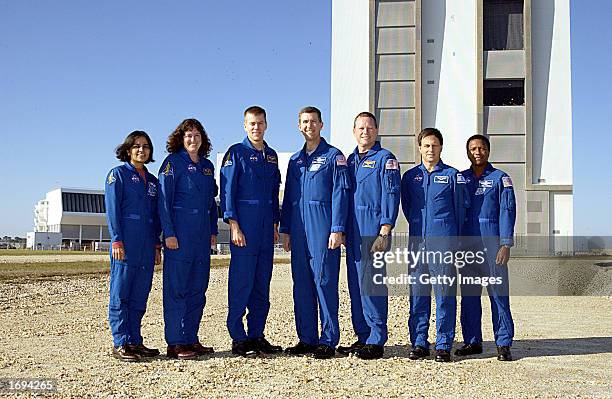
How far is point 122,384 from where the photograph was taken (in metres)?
4.75

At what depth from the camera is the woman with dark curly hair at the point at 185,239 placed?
18.8ft

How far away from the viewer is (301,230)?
5.85 m

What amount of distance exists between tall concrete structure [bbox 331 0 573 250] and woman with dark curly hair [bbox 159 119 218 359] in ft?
85.7

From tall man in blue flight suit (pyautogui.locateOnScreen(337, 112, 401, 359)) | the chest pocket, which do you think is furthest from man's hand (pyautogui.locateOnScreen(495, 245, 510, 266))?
the chest pocket

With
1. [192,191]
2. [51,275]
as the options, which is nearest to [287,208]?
[192,191]

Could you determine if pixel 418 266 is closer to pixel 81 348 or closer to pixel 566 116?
pixel 81 348

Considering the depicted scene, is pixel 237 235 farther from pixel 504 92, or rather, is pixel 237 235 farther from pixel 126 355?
pixel 504 92

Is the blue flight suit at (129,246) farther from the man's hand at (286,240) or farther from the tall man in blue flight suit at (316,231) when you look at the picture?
the tall man in blue flight suit at (316,231)

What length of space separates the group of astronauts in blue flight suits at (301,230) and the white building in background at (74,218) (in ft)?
204

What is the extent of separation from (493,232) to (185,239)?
2.78 meters

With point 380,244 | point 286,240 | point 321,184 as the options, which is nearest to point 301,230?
point 286,240

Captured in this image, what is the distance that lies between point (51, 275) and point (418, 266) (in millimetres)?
15451

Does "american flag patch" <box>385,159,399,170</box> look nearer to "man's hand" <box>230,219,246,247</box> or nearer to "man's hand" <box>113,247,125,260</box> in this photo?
"man's hand" <box>230,219,246,247</box>

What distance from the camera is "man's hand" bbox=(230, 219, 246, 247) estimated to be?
5.78 meters
